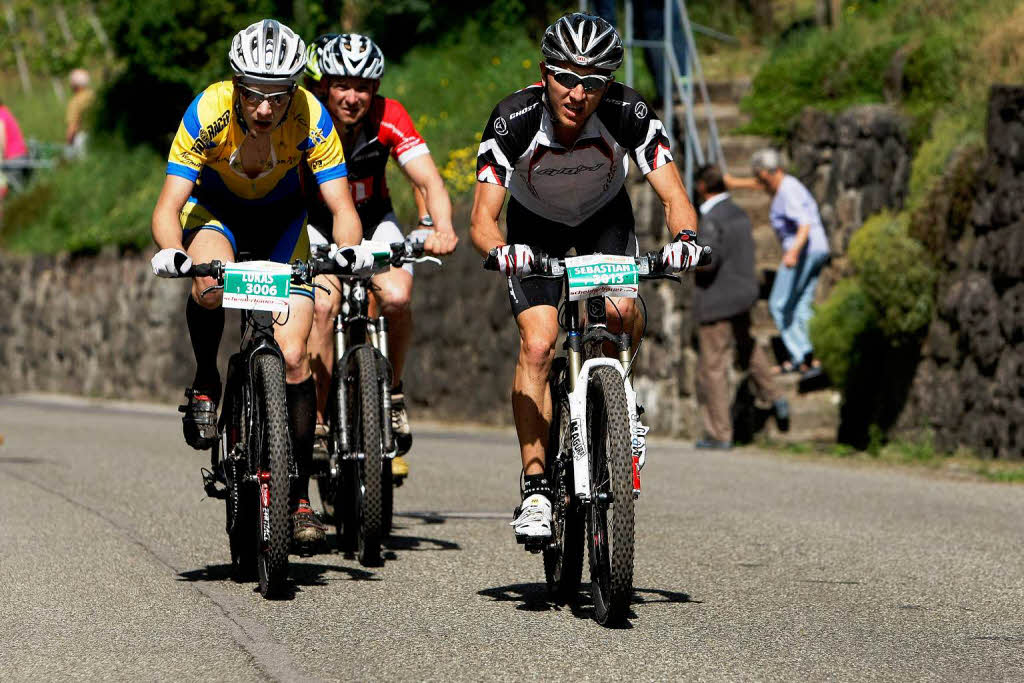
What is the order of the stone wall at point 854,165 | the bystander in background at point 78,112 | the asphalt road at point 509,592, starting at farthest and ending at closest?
the bystander in background at point 78,112 < the stone wall at point 854,165 < the asphalt road at point 509,592

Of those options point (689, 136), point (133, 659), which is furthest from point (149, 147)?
point (133, 659)

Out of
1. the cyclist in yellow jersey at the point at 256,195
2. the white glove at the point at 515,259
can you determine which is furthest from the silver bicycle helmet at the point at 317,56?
the white glove at the point at 515,259

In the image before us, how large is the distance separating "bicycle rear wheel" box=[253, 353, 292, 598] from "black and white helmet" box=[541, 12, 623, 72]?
64.5 inches

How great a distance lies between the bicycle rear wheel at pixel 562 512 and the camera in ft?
21.8

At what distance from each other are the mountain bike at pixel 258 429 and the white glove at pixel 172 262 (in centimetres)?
3

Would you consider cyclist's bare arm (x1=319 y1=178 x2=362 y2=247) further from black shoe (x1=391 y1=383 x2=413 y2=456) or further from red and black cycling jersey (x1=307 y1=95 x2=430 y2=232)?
red and black cycling jersey (x1=307 y1=95 x2=430 y2=232)

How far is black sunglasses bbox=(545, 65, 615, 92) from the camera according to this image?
6.70 meters

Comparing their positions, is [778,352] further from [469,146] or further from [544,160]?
[544,160]

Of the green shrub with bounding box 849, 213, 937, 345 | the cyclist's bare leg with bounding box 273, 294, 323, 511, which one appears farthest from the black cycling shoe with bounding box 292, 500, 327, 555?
the green shrub with bounding box 849, 213, 937, 345

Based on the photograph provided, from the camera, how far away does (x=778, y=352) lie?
16.6m

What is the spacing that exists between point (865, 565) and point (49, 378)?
2284 cm

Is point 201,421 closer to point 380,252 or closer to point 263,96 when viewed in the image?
point 380,252

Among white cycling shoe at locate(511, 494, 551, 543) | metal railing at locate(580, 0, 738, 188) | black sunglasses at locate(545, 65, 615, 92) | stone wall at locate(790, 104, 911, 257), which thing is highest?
metal railing at locate(580, 0, 738, 188)

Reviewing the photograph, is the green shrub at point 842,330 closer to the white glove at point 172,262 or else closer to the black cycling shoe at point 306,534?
the black cycling shoe at point 306,534
